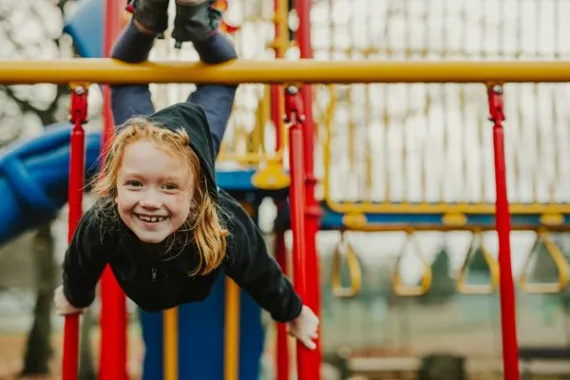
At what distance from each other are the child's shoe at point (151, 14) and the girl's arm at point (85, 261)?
375mm

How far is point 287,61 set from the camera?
1.53 meters

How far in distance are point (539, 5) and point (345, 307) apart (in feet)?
30.4

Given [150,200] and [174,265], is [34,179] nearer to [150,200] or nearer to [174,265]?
[174,265]

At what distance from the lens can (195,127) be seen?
1.27 m

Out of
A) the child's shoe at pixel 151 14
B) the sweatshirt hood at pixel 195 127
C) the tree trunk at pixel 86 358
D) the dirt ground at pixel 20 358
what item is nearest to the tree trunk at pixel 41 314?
the dirt ground at pixel 20 358

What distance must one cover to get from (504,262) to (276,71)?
620 millimetres

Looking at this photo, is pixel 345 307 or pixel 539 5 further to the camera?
pixel 345 307

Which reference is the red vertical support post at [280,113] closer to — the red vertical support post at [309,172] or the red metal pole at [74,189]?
the red vertical support post at [309,172]

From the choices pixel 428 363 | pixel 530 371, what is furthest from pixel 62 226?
pixel 530 371

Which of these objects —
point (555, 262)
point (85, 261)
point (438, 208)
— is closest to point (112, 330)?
point (85, 261)

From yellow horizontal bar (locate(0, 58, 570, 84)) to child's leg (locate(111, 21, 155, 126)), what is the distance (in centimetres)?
2

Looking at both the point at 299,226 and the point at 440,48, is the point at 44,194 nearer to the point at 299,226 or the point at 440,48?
the point at 299,226

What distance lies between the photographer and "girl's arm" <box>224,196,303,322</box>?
4.58ft

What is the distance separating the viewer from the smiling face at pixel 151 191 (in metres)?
1.18
